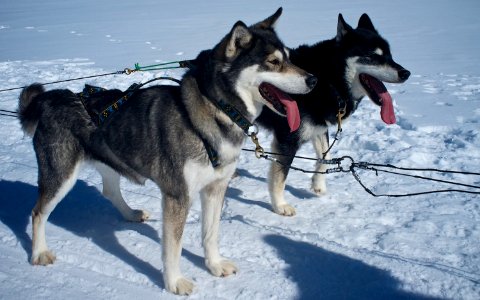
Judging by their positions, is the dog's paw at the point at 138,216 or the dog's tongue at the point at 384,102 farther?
the dog's paw at the point at 138,216

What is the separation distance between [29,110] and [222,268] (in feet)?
5.56

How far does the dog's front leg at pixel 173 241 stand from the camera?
88.1 inches

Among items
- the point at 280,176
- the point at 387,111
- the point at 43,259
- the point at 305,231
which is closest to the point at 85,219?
the point at 43,259

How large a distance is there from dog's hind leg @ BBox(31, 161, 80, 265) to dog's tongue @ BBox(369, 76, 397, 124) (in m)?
2.22

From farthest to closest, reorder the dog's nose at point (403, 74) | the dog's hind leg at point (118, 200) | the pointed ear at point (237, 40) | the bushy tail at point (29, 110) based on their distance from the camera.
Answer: the dog's hind leg at point (118, 200) → the dog's nose at point (403, 74) → the bushy tail at point (29, 110) → the pointed ear at point (237, 40)

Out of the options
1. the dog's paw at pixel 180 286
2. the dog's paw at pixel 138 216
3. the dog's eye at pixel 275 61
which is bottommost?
the dog's paw at pixel 180 286

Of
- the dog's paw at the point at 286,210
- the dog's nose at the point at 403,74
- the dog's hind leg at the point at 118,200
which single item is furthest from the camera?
the dog's paw at the point at 286,210

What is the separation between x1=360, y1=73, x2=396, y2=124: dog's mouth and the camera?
2963mm

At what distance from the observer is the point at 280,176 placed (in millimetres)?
3238

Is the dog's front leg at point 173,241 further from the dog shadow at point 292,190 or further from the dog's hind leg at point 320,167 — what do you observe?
the dog's hind leg at point 320,167

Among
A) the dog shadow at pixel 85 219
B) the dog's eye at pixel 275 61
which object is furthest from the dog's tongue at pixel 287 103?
the dog shadow at pixel 85 219

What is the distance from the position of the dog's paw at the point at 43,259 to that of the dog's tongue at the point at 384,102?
2517mm

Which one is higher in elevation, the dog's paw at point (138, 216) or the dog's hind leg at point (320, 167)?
the dog's hind leg at point (320, 167)

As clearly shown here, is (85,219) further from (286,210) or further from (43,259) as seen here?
(286,210)
